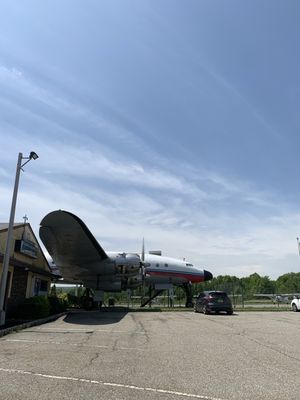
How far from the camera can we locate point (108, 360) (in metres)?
8.31

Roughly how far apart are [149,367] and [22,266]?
611 inches

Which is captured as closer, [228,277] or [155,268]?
[155,268]

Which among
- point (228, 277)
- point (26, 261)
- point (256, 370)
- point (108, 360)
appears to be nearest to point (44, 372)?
point (108, 360)

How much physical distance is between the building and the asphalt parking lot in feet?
26.2

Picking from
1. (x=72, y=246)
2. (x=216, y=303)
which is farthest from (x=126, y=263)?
(x=216, y=303)

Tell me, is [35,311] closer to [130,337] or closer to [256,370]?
[130,337]

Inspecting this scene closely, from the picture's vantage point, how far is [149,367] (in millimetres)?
7582

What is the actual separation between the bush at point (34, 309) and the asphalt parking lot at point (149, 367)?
20.8ft

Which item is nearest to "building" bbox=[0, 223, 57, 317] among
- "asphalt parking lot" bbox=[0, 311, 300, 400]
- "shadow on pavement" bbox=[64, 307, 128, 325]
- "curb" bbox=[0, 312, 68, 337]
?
"curb" bbox=[0, 312, 68, 337]

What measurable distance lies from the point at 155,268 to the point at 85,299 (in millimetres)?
6915

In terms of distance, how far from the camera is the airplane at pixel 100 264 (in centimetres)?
2141

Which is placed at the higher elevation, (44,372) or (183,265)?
(183,265)

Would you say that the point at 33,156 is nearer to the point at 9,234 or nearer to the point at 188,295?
the point at 9,234

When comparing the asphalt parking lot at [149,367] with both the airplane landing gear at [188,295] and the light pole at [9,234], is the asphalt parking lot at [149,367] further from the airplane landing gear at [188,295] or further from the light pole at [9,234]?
the airplane landing gear at [188,295]
